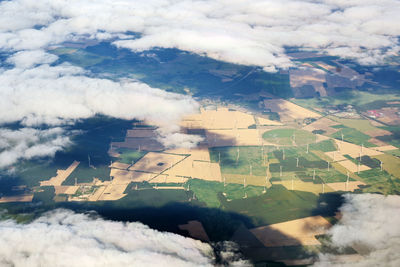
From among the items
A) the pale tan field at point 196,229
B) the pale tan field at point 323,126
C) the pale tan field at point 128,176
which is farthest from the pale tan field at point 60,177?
the pale tan field at point 323,126

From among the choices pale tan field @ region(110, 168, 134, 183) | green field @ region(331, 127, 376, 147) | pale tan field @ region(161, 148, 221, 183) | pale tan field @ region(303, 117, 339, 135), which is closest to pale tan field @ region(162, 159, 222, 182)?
pale tan field @ region(161, 148, 221, 183)

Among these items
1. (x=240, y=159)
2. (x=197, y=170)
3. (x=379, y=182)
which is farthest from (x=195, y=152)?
(x=379, y=182)

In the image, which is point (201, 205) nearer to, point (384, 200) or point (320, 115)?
point (384, 200)

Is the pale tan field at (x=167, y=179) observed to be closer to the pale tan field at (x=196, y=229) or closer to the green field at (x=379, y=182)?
the pale tan field at (x=196, y=229)

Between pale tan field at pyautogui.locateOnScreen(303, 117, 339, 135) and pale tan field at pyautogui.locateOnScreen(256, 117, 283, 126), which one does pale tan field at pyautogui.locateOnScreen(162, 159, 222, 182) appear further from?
pale tan field at pyautogui.locateOnScreen(303, 117, 339, 135)

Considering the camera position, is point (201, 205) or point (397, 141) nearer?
point (201, 205)

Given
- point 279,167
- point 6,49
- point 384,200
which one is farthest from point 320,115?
point 6,49
